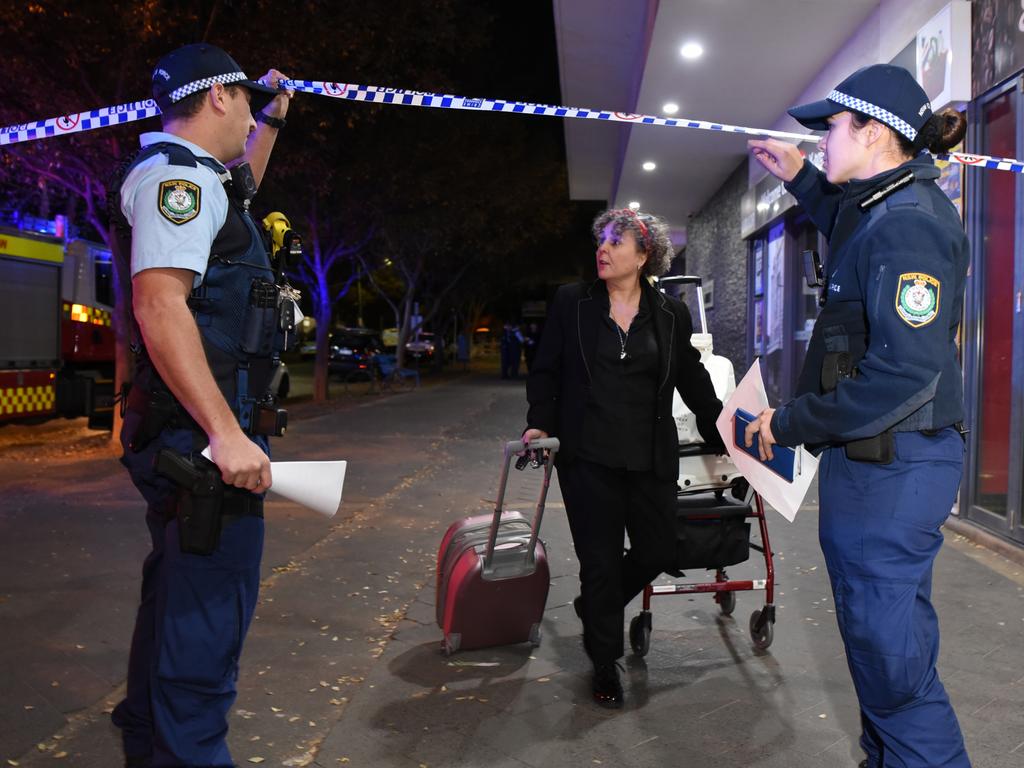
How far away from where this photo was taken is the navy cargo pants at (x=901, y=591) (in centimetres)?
245

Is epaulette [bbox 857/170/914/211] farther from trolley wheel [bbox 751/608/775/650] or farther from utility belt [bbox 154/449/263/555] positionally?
trolley wheel [bbox 751/608/775/650]

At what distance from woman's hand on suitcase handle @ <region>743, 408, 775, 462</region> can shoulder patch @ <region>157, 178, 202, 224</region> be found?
171 centimetres

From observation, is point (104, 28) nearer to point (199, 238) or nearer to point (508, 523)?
point (508, 523)

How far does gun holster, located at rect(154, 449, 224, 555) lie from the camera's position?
2.33 metres

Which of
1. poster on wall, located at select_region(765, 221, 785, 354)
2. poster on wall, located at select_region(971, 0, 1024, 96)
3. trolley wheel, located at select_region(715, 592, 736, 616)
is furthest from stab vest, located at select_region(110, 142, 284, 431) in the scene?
poster on wall, located at select_region(765, 221, 785, 354)

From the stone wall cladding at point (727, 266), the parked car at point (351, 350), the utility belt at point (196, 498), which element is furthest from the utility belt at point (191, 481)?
the parked car at point (351, 350)

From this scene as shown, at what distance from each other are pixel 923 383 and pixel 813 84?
10737 millimetres

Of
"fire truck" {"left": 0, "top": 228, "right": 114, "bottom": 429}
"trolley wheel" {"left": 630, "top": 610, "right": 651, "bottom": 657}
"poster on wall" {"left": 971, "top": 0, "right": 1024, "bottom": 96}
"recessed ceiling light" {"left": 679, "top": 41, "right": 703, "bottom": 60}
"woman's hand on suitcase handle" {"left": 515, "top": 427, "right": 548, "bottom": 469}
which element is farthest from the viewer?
"fire truck" {"left": 0, "top": 228, "right": 114, "bottom": 429}

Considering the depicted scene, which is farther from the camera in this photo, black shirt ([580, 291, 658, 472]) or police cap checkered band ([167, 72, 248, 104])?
black shirt ([580, 291, 658, 472])

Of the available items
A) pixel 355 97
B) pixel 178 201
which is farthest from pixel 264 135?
pixel 355 97

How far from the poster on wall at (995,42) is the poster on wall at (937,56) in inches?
6.8

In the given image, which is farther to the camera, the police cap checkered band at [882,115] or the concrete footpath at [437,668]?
the concrete footpath at [437,668]

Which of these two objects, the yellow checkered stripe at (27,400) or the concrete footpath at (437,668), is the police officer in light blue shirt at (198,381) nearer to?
the concrete footpath at (437,668)

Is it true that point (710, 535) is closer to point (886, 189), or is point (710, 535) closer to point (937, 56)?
point (886, 189)
